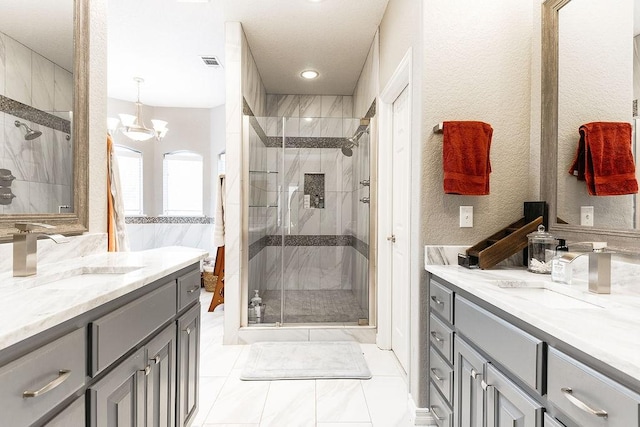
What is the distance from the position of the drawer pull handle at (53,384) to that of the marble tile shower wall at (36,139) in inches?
32.5

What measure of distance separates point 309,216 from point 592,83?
262cm

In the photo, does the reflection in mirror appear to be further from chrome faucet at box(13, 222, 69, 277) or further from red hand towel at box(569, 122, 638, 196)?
red hand towel at box(569, 122, 638, 196)

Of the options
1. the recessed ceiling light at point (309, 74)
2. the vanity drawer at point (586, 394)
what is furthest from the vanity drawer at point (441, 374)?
the recessed ceiling light at point (309, 74)

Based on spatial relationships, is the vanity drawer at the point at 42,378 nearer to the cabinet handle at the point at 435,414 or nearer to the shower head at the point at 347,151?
the cabinet handle at the point at 435,414

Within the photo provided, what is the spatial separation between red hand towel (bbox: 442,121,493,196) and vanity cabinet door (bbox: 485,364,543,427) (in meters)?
0.90

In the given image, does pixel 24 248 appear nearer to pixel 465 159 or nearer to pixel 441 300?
pixel 441 300

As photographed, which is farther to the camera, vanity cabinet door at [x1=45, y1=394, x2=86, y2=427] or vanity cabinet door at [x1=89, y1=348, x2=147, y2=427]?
vanity cabinet door at [x1=89, y1=348, x2=147, y2=427]

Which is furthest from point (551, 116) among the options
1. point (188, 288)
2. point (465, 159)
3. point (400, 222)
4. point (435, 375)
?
point (188, 288)

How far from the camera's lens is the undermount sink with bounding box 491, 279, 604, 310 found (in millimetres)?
1267

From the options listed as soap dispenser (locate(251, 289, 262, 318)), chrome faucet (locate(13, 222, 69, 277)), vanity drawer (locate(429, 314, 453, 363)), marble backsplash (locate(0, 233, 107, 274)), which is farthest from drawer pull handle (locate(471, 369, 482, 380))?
soap dispenser (locate(251, 289, 262, 318))

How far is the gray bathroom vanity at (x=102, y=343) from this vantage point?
30.8 inches

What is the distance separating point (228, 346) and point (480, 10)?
10.0ft

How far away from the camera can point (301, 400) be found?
89.0 inches

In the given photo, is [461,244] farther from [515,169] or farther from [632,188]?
[632,188]
